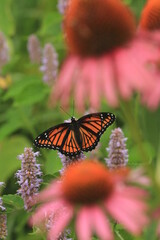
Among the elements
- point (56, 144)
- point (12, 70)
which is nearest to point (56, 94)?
point (56, 144)

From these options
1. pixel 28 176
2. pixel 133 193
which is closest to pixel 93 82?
pixel 133 193

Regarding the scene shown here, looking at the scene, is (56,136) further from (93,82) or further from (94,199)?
(93,82)

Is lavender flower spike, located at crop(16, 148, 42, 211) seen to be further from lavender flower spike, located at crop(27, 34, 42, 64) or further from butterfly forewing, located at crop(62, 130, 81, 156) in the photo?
lavender flower spike, located at crop(27, 34, 42, 64)

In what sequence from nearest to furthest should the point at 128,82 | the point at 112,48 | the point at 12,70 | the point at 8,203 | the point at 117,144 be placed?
the point at 128,82 < the point at 112,48 < the point at 117,144 < the point at 8,203 < the point at 12,70

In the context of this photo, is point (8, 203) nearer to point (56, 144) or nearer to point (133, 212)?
point (56, 144)

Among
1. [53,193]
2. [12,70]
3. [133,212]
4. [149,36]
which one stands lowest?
[133,212]

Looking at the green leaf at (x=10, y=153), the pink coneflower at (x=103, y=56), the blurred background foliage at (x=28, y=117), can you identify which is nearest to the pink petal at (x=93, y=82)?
the pink coneflower at (x=103, y=56)

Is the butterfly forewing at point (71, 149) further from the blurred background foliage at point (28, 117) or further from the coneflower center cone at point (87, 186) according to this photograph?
the coneflower center cone at point (87, 186)

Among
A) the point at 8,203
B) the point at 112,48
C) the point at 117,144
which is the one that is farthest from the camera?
the point at 8,203
